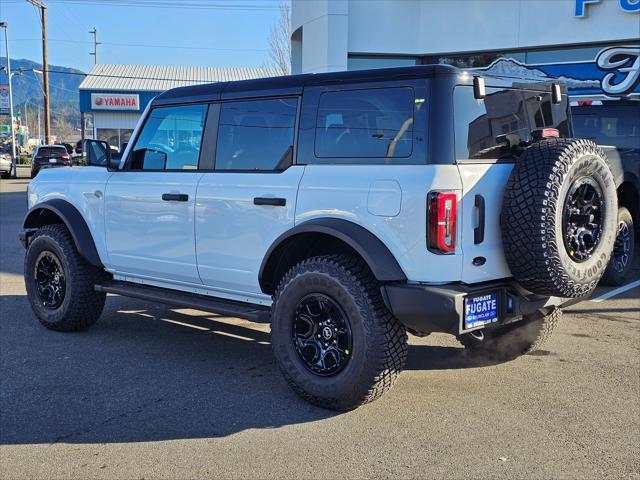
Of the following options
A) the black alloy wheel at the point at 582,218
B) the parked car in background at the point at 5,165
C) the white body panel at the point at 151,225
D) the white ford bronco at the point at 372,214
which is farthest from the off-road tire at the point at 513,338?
the parked car in background at the point at 5,165

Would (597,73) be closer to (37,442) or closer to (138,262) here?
(138,262)

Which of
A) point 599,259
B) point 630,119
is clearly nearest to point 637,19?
point 630,119

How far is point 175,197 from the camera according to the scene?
5062 millimetres

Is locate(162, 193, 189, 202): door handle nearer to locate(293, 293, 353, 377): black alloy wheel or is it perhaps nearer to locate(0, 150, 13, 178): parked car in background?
locate(293, 293, 353, 377): black alloy wheel

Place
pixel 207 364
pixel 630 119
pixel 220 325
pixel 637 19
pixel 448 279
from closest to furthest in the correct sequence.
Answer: pixel 448 279 → pixel 207 364 → pixel 220 325 → pixel 630 119 → pixel 637 19

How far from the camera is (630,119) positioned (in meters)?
8.62

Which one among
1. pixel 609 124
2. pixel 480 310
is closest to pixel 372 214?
pixel 480 310

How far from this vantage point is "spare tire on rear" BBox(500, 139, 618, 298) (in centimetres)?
372

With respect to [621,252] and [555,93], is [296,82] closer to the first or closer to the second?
[555,93]

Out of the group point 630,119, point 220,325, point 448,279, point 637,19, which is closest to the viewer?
point 448,279

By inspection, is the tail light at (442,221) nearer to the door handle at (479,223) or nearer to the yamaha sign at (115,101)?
the door handle at (479,223)

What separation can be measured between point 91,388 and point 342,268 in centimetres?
201

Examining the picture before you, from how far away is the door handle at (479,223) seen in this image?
12.5 feet

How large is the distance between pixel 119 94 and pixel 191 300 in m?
39.7
